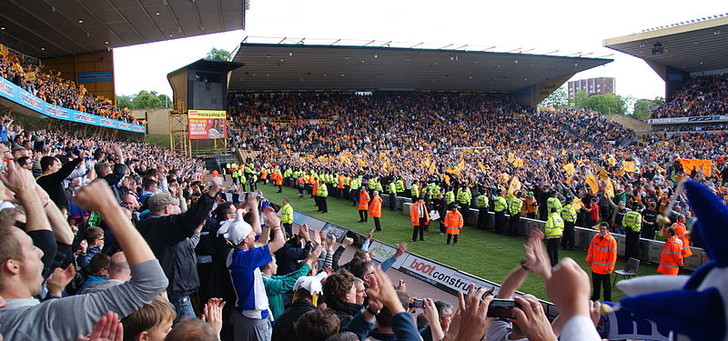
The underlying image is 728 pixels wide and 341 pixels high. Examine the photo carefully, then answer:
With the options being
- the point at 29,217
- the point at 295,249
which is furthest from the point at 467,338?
the point at 295,249

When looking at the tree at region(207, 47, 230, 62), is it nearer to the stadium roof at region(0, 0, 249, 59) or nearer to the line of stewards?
the stadium roof at region(0, 0, 249, 59)

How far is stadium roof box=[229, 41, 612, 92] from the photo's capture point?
131 ft

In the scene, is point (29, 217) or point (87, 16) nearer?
point (29, 217)

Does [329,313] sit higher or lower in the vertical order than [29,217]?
lower

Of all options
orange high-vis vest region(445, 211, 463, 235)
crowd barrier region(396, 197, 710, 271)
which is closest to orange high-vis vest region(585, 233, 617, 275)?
crowd barrier region(396, 197, 710, 271)

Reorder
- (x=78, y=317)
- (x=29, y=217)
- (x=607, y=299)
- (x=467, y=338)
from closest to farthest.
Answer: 1. (x=467, y=338)
2. (x=78, y=317)
3. (x=29, y=217)
4. (x=607, y=299)

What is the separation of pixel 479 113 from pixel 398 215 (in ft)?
124

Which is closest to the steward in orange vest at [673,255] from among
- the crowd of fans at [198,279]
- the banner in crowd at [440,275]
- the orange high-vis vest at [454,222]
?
the banner in crowd at [440,275]

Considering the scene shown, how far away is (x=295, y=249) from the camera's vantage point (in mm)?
6410

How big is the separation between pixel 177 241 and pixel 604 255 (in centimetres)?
742

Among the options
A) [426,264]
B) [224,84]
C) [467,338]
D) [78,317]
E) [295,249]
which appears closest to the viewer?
[467,338]

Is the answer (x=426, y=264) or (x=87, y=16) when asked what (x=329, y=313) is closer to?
(x=426, y=264)

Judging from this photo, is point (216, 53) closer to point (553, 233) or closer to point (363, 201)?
point (363, 201)

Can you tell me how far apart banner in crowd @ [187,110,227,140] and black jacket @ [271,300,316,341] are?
32594 mm
